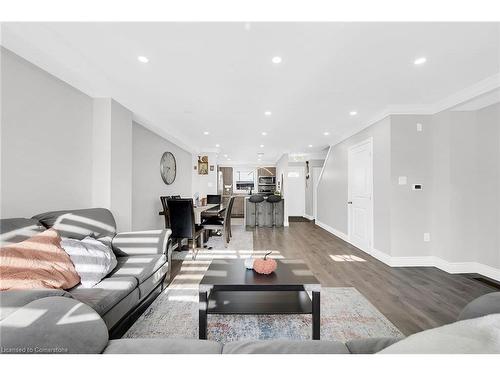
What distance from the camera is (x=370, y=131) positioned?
163 inches

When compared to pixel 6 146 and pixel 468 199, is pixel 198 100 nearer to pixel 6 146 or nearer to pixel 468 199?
pixel 6 146

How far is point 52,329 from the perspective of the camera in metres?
0.80

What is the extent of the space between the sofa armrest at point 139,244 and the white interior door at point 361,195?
3.54 m

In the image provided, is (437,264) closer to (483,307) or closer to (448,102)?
(448,102)

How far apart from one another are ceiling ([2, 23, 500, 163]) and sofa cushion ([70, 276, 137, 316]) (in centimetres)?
197

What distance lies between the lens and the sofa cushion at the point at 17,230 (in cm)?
148

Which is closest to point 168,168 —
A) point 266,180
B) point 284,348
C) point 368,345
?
point 284,348

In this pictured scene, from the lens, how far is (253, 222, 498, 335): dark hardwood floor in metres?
A: 2.12

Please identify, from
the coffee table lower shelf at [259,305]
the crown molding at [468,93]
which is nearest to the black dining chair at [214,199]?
the coffee table lower shelf at [259,305]

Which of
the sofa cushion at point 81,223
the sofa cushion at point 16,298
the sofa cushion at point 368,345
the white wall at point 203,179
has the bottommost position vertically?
the sofa cushion at point 368,345

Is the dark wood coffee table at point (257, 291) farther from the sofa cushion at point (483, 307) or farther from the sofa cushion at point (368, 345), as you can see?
the sofa cushion at point (483, 307)

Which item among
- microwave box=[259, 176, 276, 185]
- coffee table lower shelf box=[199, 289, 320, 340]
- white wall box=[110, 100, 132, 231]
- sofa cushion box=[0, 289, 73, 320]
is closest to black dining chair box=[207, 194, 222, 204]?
white wall box=[110, 100, 132, 231]
